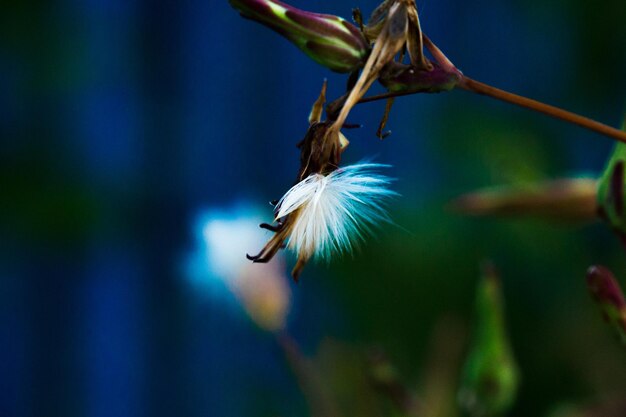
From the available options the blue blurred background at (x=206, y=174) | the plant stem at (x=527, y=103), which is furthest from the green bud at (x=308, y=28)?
the blue blurred background at (x=206, y=174)

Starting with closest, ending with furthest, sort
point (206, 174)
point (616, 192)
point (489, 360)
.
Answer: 1. point (616, 192)
2. point (489, 360)
3. point (206, 174)

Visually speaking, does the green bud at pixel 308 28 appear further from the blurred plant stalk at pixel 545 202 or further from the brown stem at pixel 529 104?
the blurred plant stalk at pixel 545 202

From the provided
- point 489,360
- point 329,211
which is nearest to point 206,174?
point 489,360

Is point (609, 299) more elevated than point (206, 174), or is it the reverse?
point (609, 299)

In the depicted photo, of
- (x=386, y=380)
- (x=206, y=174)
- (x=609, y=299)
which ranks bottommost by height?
(x=206, y=174)

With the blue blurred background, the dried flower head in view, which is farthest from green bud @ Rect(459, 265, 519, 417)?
the blue blurred background

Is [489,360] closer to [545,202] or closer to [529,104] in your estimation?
[545,202]

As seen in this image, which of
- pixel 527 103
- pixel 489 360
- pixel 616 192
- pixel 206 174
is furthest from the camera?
pixel 206 174
